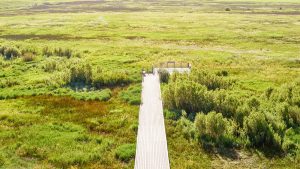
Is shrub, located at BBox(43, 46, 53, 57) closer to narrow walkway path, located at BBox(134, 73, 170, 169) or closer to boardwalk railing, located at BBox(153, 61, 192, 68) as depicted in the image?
boardwalk railing, located at BBox(153, 61, 192, 68)

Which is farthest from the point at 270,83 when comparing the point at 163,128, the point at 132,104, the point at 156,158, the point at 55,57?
the point at 55,57

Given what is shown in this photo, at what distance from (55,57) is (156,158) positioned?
32.5m

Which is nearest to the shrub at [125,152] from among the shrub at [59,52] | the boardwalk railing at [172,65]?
the boardwalk railing at [172,65]

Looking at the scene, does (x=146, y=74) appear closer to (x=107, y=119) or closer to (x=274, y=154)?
(x=107, y=119)

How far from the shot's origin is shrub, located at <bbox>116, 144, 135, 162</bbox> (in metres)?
19.5

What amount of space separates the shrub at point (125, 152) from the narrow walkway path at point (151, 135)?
33 cm

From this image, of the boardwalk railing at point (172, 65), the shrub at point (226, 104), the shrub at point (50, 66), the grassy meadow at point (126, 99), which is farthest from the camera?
the boardwalk railing at point (172, 65)

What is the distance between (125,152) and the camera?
784 inches

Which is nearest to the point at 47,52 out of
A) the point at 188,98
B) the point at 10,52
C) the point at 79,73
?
the point at 10,52

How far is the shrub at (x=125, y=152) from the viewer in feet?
64.0

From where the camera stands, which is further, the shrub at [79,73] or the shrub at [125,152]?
the shrub at [79,73]

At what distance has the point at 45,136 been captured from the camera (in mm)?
22547

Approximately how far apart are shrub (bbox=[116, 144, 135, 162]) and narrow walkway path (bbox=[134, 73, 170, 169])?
33cm

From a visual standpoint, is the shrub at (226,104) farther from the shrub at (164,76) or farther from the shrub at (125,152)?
the shrub at (164,76)
